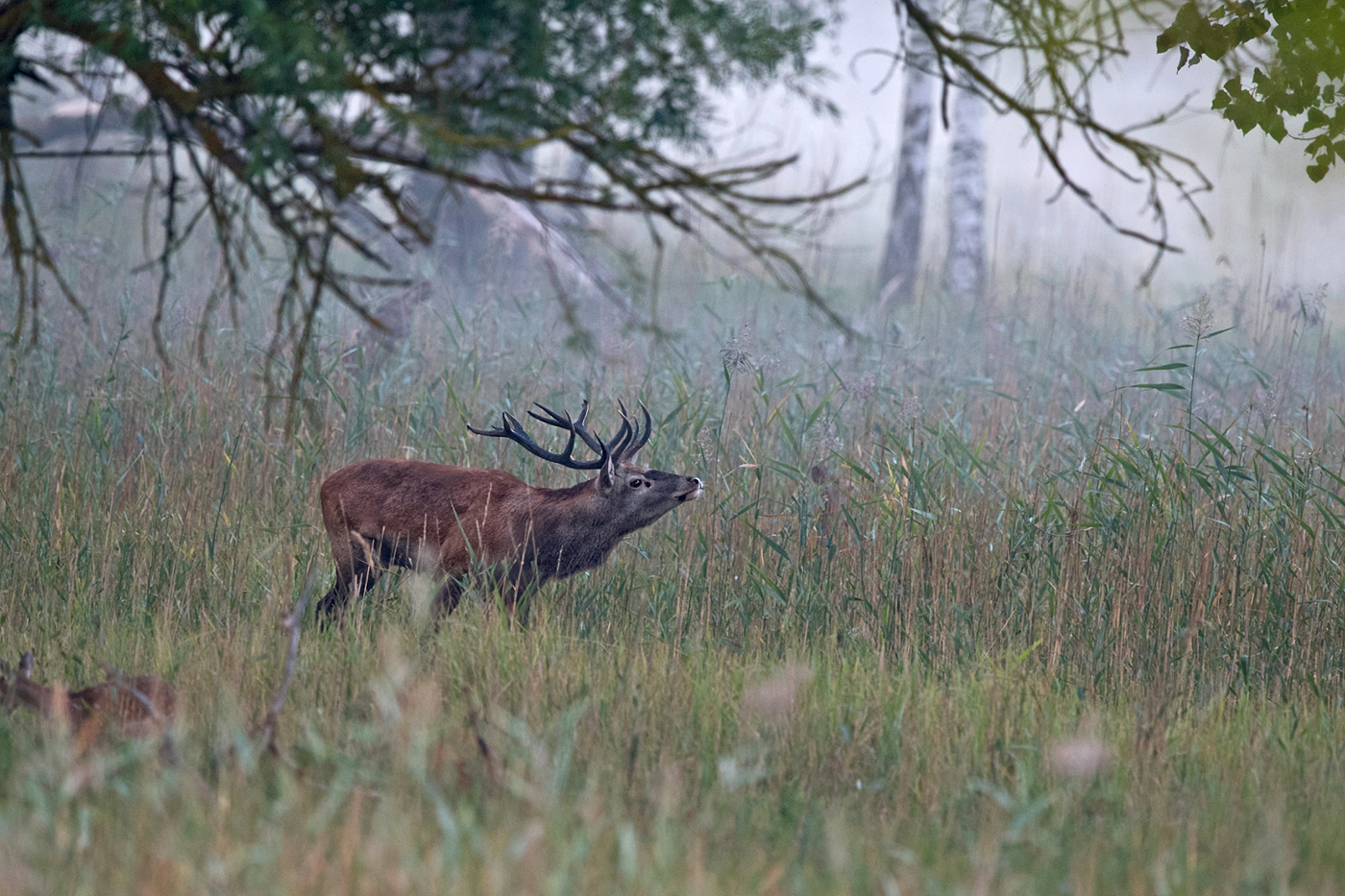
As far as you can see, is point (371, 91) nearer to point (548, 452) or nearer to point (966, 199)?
point (548, 452)

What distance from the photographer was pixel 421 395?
663 cm

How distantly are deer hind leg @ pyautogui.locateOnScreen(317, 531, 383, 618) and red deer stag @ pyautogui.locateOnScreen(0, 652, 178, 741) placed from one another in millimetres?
1521

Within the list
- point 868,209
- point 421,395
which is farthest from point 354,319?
point 868,209

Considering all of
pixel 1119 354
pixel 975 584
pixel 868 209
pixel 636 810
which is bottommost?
pixel 636 810

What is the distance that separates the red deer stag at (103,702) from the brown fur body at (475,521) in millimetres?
1531

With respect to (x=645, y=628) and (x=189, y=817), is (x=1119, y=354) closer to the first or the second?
(x=645, y=628)

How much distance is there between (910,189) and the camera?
50.5 feet

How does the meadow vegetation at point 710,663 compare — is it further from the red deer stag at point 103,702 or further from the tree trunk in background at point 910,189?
the tree trunk in background at point 910,189

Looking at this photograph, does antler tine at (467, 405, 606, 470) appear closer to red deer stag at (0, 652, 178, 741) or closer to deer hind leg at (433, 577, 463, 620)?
deer hind leg at (433, 577, 463, 620)

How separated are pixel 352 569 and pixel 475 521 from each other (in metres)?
0.55

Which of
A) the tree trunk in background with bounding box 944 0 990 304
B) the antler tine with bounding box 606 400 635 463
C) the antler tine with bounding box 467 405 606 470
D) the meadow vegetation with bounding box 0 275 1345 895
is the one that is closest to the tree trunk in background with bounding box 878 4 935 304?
the tree trunk in background with bounding box 944 0 990 304

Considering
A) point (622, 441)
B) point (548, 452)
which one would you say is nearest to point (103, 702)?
point (548, 452)

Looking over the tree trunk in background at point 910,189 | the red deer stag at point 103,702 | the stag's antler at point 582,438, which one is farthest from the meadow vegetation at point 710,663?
the tree trunk in background at point 910,189

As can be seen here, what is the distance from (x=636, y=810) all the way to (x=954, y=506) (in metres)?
2.74
